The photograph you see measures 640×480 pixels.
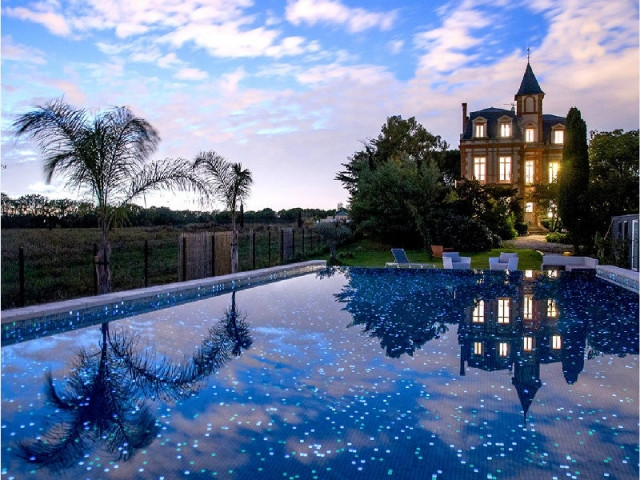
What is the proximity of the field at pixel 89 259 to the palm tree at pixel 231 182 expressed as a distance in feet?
5.13

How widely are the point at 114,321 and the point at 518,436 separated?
6470 mm

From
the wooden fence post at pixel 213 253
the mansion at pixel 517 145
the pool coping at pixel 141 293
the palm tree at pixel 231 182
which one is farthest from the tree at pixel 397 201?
the wooden fence post at pixel 213 253

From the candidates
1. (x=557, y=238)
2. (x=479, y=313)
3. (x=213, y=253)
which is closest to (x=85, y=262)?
(x=213, y=253)

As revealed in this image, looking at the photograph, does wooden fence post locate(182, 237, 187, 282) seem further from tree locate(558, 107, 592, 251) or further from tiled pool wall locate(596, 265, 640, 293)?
tree locate(558, 107, 592, 251)

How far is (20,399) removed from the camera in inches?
200

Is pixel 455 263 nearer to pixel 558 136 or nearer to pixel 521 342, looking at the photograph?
pixel 521 342

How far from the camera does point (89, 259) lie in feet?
43.5

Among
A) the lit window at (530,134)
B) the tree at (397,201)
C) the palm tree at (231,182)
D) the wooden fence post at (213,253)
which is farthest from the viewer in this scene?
the lit window at (530,134)

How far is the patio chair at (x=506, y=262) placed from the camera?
640 inches

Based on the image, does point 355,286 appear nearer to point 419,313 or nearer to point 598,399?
point 419,313

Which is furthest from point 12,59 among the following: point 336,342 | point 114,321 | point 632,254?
point 632,254

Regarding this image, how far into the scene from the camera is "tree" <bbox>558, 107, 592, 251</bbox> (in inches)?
830

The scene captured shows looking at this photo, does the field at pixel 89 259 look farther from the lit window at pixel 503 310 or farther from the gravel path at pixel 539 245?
the lit window at pixel 503 310

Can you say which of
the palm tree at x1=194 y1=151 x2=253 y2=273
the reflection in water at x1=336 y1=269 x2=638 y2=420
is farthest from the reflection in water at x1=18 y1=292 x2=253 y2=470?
the palm tree at x1=194 y1=151 x2=253 y2=273
